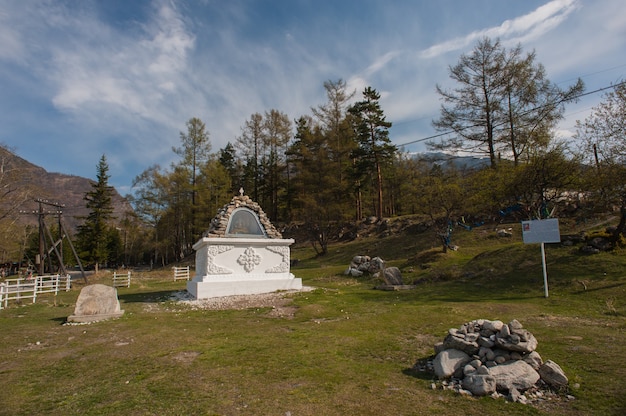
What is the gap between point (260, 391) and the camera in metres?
4.38

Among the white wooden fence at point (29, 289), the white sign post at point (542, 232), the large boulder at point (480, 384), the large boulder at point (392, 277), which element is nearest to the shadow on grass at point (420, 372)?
the large boulder at point (480, 384)

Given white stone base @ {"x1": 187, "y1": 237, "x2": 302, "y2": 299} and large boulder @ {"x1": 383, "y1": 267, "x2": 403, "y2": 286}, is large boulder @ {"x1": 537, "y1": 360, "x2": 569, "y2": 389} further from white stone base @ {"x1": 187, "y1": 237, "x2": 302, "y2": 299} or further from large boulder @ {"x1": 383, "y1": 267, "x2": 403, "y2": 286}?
white stone base @ {"x1": 187, "y1": 237, "x2": 302, "y2": 299}

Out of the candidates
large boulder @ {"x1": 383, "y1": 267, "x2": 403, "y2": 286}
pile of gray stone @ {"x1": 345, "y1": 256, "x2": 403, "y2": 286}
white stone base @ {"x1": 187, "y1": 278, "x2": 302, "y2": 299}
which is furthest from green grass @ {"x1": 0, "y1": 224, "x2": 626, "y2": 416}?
pile of gray stone @ {"x1": 345, "y1": 256, "x2": 403, "y2": 286}

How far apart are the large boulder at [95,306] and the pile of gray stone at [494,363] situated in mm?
9050

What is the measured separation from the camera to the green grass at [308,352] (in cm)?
401

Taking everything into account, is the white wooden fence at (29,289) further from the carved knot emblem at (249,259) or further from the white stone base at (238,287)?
the carved knot emblem at (249,259)

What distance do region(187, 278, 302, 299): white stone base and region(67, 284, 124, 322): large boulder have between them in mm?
3674

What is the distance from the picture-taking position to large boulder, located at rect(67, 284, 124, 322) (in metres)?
9.48

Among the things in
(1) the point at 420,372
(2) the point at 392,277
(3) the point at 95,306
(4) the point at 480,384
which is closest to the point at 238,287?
(3) the point at 95,306

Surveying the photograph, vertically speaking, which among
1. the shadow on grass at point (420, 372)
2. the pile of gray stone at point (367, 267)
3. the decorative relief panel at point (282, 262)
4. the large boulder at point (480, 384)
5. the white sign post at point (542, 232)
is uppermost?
the white sign post at point (542, 232)

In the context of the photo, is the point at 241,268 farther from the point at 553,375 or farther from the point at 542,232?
the point at 553,375

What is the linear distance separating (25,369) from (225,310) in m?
5.92

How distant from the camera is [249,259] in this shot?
1493cm

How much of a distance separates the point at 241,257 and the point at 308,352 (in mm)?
9253
